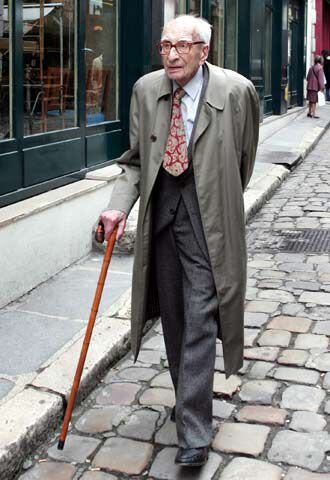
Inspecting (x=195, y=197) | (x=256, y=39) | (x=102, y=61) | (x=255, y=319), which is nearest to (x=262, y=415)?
(x=195, y=197)

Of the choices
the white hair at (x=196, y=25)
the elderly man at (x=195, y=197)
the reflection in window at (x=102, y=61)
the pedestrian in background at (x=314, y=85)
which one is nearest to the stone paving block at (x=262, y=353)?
the elderly man at (x=195, y=197)

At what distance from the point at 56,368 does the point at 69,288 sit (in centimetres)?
159

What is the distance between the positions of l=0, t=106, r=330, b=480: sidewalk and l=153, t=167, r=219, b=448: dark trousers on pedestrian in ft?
2.31

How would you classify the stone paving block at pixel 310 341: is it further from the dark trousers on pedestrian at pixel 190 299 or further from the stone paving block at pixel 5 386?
the stone paving block at pixel 5 386

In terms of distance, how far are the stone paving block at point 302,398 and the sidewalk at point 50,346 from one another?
1.02 m

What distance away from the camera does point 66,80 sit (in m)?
6.86

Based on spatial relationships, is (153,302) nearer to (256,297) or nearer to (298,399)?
(298,399)

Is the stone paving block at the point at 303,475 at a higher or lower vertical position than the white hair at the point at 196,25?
lower

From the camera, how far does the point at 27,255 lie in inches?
218

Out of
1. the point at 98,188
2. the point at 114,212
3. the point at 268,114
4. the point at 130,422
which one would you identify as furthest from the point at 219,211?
the point at 268,114

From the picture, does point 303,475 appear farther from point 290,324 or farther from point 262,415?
point 290,324

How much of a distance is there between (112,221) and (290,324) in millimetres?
2135

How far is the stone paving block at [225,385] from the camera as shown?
4.15 m

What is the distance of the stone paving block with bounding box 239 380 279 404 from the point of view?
4.08 metres
